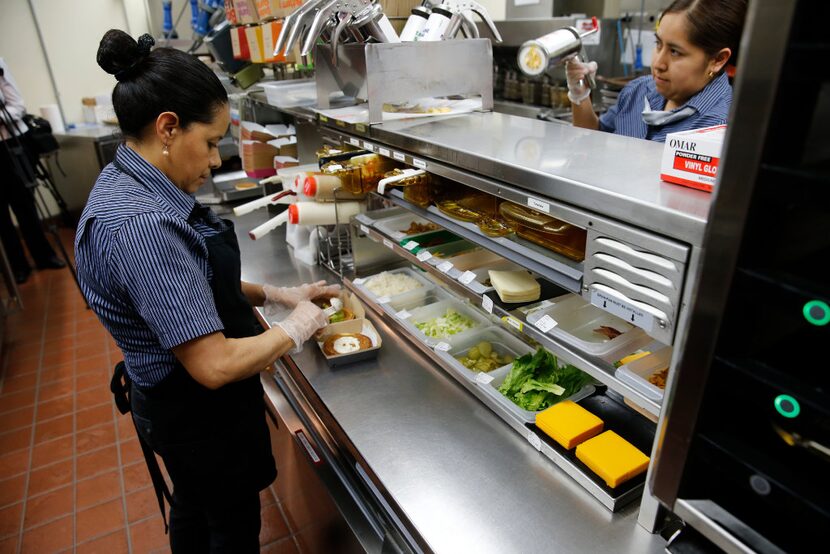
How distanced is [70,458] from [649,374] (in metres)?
3.05

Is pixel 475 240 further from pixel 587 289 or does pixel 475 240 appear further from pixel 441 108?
pixel 441 108

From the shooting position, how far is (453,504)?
1.32 m

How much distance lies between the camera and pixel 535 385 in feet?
5.20

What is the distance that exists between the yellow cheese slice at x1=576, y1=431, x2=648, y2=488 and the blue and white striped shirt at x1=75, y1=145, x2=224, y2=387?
928 mm

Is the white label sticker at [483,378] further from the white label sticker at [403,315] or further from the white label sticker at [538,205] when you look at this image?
the white label sticker at [538,205]

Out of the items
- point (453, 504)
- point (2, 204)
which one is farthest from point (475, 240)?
point (2, 204)

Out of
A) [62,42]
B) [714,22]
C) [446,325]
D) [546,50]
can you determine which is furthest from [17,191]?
[714,22]

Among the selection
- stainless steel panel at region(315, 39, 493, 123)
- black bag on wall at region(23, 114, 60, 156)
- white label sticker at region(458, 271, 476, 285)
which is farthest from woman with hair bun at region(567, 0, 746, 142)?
black bag on wall at region(23, 114, 60, 156)

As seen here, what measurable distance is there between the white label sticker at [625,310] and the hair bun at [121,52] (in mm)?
1148

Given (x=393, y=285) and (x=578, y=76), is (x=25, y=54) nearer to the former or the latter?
(x=393, y=285)

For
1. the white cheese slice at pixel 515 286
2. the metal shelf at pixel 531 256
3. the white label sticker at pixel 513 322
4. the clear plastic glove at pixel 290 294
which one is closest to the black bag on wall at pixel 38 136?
the clear plastic glove at pixel 290 294

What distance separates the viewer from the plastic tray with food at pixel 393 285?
2156mm

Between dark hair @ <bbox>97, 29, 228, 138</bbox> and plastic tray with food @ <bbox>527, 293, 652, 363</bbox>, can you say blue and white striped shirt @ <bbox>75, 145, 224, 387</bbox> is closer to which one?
dark hair @ <bbox>97, 29, 228, 138</bbox>

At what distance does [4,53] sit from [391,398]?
642 centimetres
